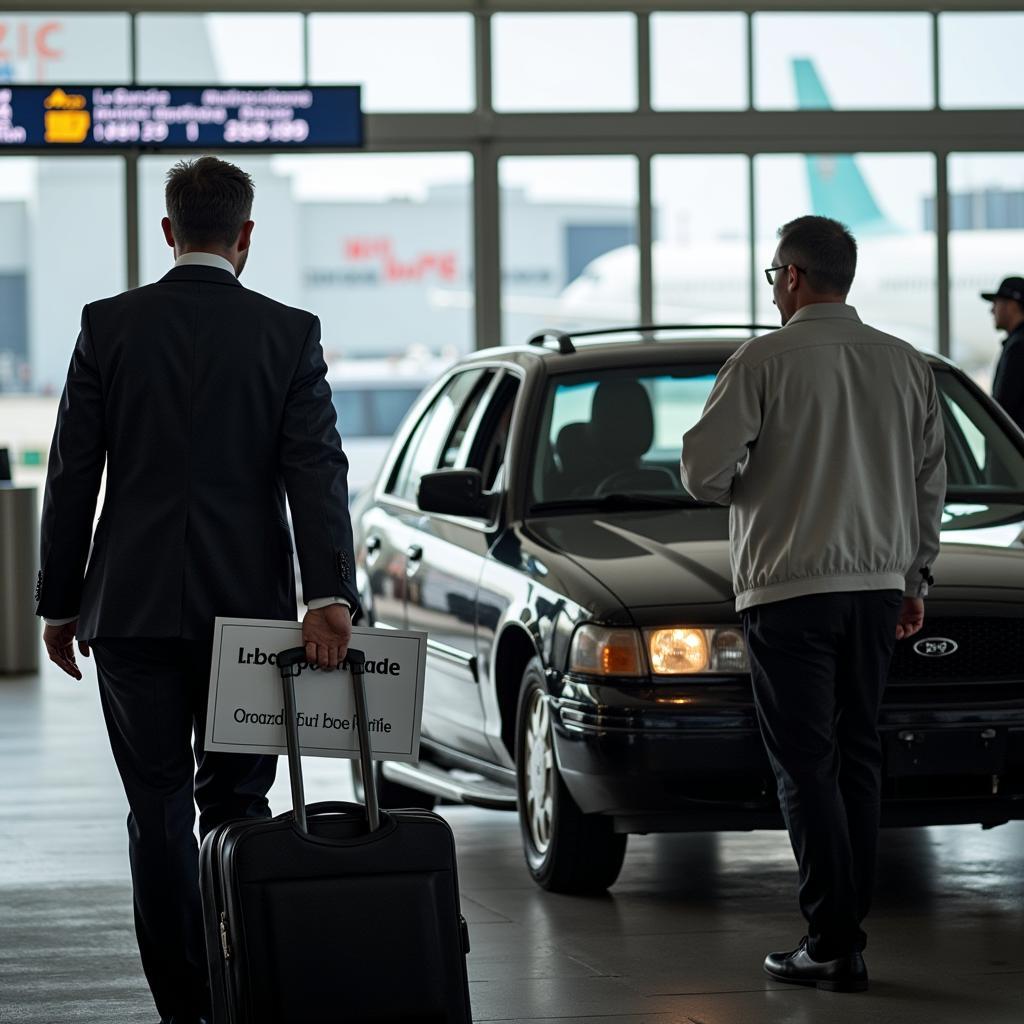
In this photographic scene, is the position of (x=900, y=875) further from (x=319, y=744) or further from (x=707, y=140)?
(x=707, y=140)

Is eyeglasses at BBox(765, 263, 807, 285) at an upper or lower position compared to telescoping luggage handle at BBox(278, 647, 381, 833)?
upper

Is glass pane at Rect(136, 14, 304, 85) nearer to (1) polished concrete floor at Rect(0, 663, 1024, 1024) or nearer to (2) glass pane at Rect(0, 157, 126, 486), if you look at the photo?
(2) glass pane at Rect(0, 157, 126, 486)

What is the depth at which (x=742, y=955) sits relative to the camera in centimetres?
538

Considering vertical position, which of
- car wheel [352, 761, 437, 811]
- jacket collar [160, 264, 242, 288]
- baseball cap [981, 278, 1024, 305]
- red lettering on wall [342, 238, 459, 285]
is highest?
red lettering on wall [342, 238, 459, 285]

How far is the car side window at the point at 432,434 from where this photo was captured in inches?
305

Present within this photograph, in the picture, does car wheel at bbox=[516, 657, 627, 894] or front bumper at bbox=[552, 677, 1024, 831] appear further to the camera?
car wheel at bbox=[516, 657, 627, 894]

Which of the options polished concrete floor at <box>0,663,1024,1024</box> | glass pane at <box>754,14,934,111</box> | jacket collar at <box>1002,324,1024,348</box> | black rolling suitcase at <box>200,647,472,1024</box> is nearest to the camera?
black rolling suitcase at <box>200,647,472,1024</box>

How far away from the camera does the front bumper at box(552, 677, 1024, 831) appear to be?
559 centimetres

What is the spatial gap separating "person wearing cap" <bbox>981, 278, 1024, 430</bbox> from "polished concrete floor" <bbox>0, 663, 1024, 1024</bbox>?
10.7 feet

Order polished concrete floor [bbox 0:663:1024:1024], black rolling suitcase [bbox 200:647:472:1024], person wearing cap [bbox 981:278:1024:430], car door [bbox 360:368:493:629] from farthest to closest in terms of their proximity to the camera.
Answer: person wearing cap [bbox 981:278:1024:430] → car door [bbox 360:368:493:629] → polished concrete floor [bbox 0:663:1024:1024] → black rolling suitcase [bbox 200:647:472:1024]

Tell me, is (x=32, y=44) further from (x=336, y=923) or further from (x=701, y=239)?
(x=336, y=923)

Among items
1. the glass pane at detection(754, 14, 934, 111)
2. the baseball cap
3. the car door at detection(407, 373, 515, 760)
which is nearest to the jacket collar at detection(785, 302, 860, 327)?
the car door at detection(407, 373, 515, 760)

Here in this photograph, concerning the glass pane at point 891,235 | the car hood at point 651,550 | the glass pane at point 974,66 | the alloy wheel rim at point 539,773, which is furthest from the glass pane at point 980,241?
the alloy wheel rim at point 539,773

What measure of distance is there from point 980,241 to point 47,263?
7.32 metres
